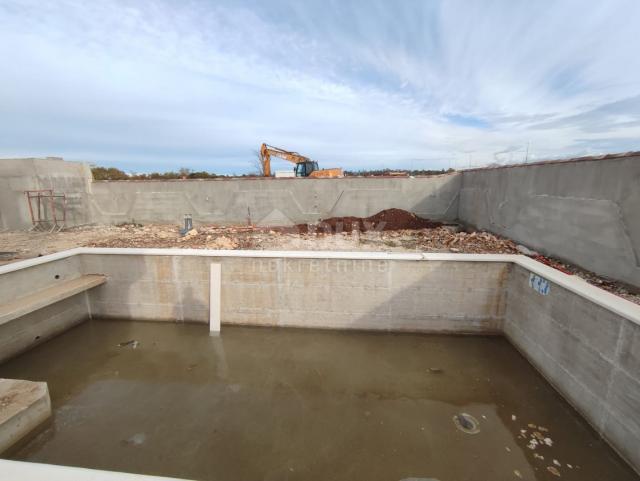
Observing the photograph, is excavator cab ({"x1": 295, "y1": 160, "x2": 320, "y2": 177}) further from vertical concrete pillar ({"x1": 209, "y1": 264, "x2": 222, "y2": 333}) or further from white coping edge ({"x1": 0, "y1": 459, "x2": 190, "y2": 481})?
white coping edge ({"x1": 0, "y1": 459, "x2": 190, "y2": 481})

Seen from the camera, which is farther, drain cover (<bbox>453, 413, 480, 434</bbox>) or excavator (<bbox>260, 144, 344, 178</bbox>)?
excavator (<bbox>260, 144, 344, 178</bbox>)

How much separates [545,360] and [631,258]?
5.79 feet

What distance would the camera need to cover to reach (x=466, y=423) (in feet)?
12.2

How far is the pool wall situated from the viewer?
4.28 m

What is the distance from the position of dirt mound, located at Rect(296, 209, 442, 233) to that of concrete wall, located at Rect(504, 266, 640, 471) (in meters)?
5.33

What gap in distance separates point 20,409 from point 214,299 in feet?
9.53

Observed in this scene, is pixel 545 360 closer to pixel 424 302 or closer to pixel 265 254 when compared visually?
pixel 424 302

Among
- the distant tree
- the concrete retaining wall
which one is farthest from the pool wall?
the distant tree

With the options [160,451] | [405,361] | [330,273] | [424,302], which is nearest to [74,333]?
[160,451]

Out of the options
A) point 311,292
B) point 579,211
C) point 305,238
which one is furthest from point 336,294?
point 579,211

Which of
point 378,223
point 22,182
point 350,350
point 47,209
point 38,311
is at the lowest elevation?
point 350,350

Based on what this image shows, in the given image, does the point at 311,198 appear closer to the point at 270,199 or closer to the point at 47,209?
the point at 270,199

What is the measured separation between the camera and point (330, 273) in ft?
18.4

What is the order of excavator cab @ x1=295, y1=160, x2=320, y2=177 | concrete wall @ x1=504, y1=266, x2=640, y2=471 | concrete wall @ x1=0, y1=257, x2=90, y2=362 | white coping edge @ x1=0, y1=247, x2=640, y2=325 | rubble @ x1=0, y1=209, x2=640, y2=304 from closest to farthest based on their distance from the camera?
concrete wall @ x1=504, y1=266, x2=640, y2=471
white coping edge @ x1=0, y1=247, x2=640, y2=325
concrete wall @ x1=0, y1=257, x2=90, y2=362
rubble @ x1=0, y1=209, x2=640, y2=304
excavator cab @ x1=295, y1=160, x2=320, y2=177
